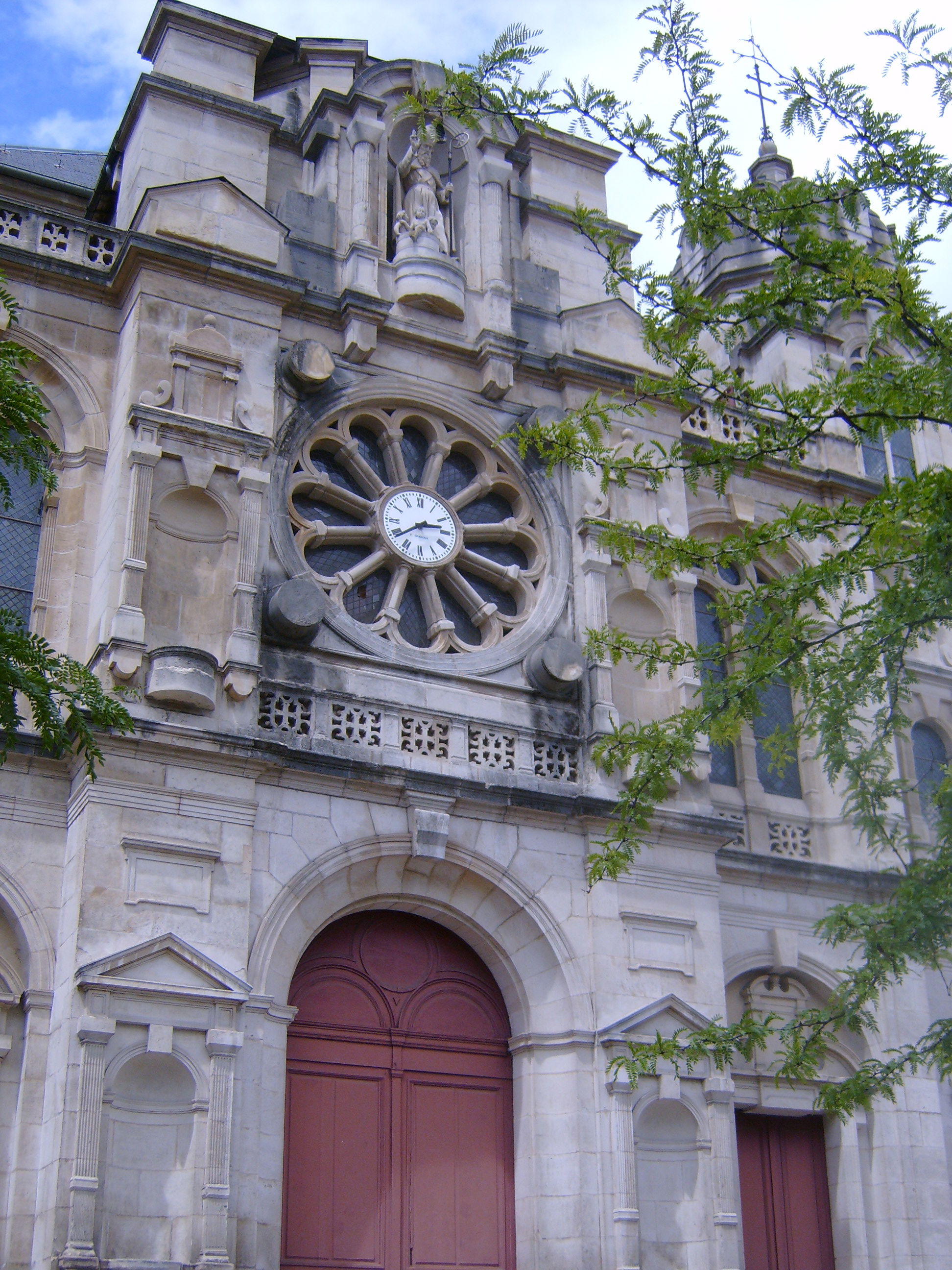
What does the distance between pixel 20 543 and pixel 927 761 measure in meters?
11.1

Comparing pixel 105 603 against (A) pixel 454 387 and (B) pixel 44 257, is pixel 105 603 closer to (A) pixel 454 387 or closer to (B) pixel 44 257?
(B) pixel 44 257

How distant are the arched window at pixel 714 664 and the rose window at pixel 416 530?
94.1 inches

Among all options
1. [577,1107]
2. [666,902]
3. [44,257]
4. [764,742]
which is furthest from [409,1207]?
[44,257]

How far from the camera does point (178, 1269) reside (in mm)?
11641

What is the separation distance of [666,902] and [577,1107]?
2.16 m

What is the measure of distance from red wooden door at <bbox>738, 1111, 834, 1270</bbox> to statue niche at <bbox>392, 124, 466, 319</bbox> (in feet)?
30.4

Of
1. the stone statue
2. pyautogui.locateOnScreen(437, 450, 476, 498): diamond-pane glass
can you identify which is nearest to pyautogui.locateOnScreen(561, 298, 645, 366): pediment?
the stone statue

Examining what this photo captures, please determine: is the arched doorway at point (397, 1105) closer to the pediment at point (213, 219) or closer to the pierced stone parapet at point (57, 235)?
the pediment at point (213, 219)

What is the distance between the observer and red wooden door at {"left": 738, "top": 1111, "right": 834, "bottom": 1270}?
50.9 feet

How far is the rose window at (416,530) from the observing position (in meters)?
15.9

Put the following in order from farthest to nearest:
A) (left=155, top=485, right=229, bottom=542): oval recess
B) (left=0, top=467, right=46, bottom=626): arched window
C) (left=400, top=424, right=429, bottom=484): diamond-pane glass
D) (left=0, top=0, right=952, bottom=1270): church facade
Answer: (left=400, top=424, right=429, bottom=484): diamond-pane glass
(left=0, top=467, right=46, bottom=626): arched window
(left=155, top=485, right=229, bottom=542): oval recess
(left=0, top=0, right=952, bottom=1270): church facade

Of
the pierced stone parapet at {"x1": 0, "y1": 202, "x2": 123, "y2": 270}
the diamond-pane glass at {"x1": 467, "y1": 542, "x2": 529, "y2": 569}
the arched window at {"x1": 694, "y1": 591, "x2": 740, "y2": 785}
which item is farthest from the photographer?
the arched window at {"x1": 694, "y1": 591, "x2": 740, "y2": 785}

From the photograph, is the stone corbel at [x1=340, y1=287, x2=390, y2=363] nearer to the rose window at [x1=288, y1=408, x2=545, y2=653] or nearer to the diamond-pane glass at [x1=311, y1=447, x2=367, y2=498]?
the rose window at [x1=288, y1=408, x2=545, y2=653]

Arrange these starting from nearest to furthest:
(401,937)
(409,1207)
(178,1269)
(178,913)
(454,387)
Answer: (178,1269), (178,913), (409,1207), (401,937), (454,387)
